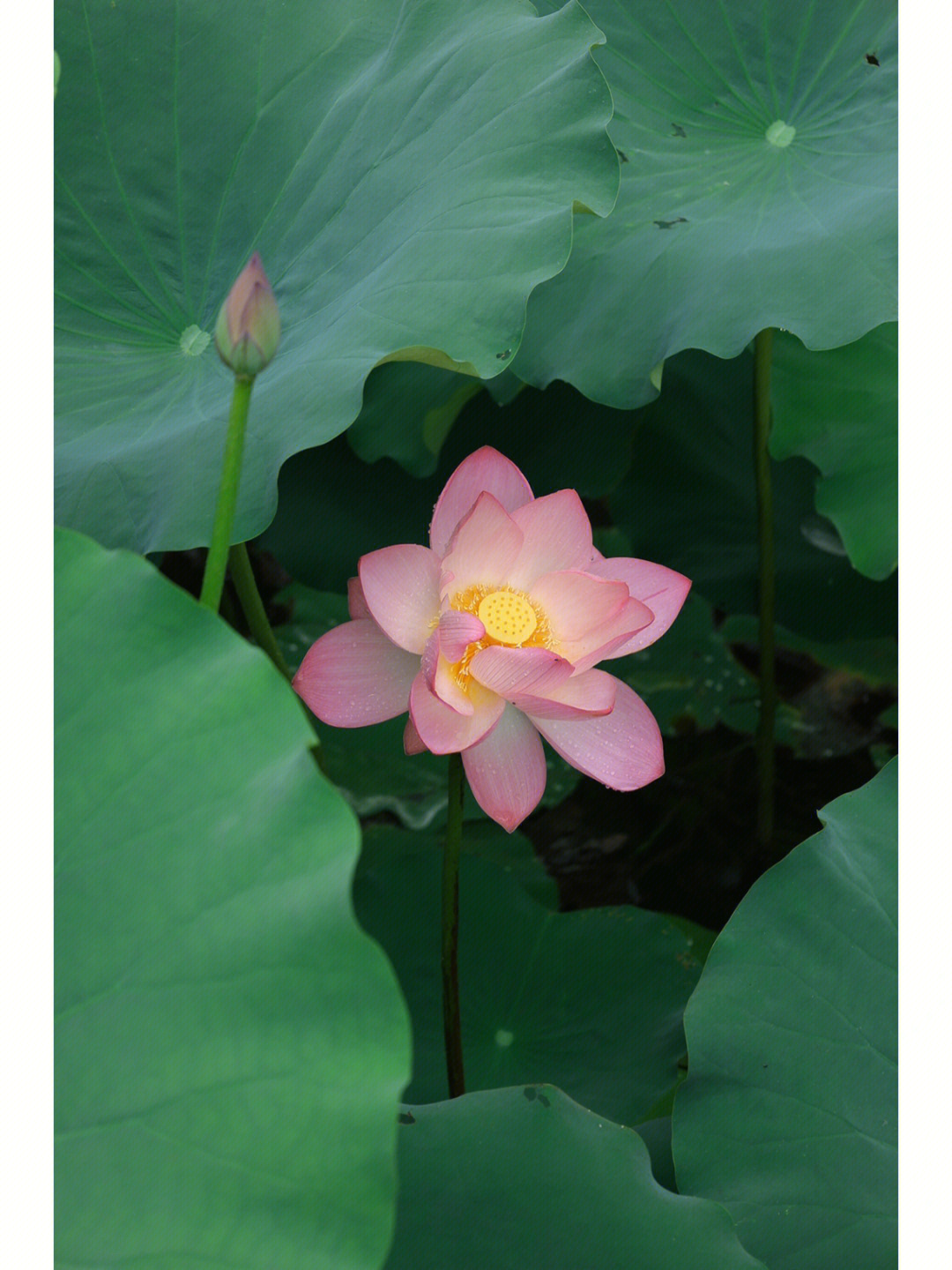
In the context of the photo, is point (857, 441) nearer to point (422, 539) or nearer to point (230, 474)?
point (422, 539)

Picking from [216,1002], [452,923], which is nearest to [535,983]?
[452,923]

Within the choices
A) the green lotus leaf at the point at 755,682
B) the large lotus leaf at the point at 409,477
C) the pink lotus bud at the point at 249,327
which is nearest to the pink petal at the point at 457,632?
the pink lotus bud at the point at 249,327

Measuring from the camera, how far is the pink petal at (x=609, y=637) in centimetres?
79

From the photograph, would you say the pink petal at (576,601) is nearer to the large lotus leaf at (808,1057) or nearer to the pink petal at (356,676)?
the pink petal at (356,676)

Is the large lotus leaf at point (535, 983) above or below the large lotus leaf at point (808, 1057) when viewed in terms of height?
below

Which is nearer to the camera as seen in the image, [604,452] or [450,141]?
[450,141]

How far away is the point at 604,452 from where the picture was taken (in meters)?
1.43

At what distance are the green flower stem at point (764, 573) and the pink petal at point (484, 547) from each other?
53cm

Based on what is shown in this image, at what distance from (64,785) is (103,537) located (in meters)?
0.38

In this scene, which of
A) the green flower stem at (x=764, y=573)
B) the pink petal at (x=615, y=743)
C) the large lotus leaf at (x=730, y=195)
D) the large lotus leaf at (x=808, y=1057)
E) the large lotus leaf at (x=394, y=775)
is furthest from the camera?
the large lotus leaf at (x=394, y=775)

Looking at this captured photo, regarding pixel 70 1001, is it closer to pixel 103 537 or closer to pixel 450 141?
pixel 103 537

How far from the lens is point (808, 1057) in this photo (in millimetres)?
746

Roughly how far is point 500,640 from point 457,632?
5 cm
